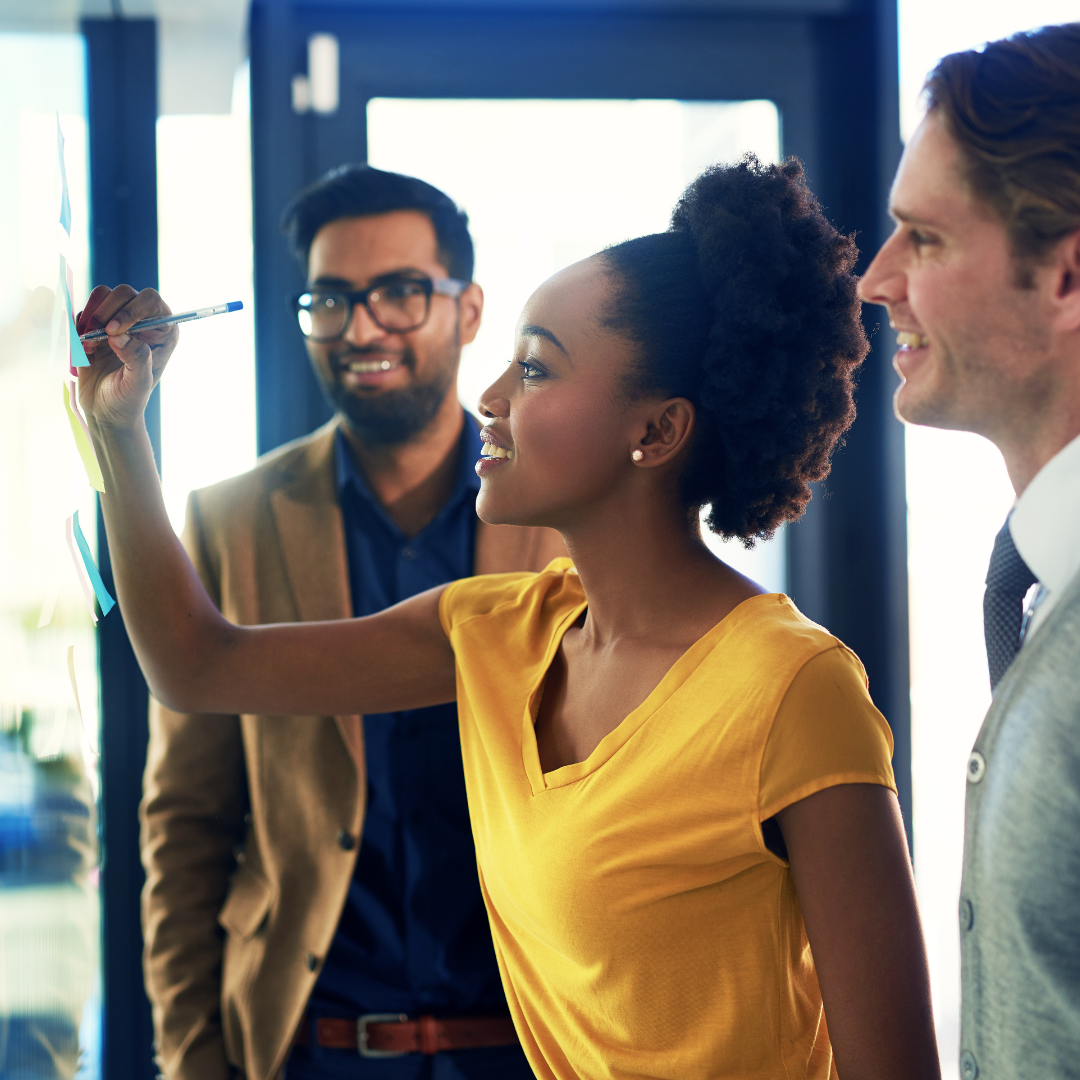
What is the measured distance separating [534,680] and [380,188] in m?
0.89

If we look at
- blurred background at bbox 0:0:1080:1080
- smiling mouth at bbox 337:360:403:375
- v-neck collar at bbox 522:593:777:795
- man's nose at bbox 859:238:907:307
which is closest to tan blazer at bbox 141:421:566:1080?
smiling mouth at bbox 337:360:403:375

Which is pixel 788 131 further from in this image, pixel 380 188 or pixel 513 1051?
pixel 513 1051

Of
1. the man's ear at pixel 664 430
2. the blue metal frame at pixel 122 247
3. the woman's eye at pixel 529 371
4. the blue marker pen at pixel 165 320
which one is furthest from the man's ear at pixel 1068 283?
the blue metal frame at pixel 122 247

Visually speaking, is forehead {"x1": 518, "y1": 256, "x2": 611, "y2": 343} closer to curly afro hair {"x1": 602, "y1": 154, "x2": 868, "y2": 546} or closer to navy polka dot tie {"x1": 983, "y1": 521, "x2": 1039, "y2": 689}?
curly afro hair {"x1": 602, "y1": 154, "x2": 868, "y2": 546}

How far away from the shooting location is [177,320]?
3.41ft

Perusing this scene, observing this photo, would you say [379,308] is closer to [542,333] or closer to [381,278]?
[381,278]

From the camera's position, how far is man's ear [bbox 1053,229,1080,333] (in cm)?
76

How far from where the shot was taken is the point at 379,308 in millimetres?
1581

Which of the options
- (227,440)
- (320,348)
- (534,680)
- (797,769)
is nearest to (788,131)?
(320,348)

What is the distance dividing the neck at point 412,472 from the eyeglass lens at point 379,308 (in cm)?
15

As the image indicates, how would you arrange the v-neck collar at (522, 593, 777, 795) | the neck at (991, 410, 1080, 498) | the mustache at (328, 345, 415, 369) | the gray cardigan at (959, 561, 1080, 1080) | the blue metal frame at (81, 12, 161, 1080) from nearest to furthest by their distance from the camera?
1. the gray cardigan at (959, 561, 1080, 1080)
2. the neck at (991, 410, 1080, 498)
3. the v-neck collar at (522, 593, 777, 795)
4. the mustache at (328, 345, 415, 369)
5. the blue metal frame at (81, 12, 161, 1080)

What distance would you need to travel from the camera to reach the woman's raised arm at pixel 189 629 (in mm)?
1066

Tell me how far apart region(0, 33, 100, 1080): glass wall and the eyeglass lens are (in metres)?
0.44

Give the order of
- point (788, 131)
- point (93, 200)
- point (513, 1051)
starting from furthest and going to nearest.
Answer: point (788, 131), point (93, 200), point (513, 1051)
